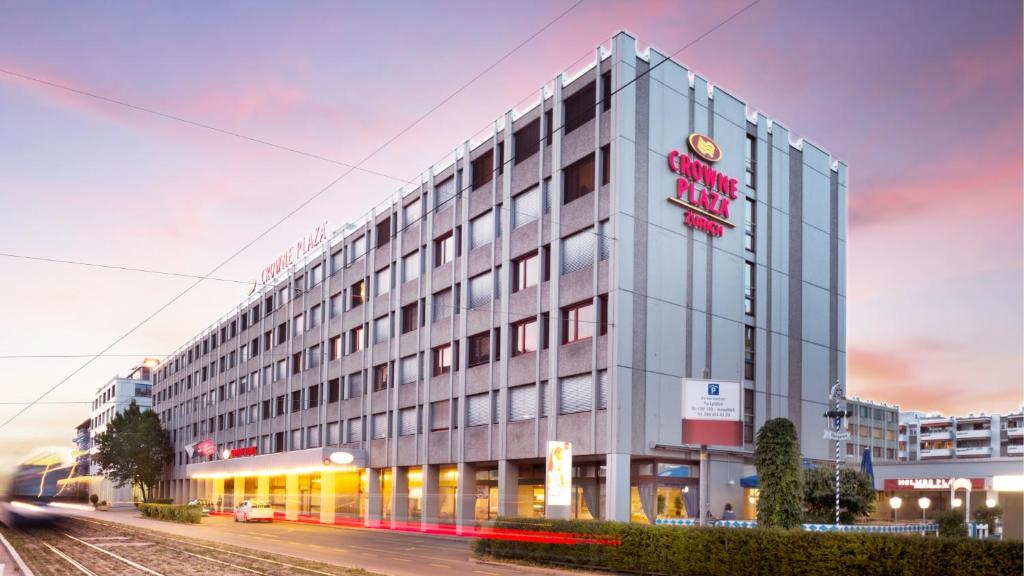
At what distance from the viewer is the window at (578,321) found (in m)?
44.1

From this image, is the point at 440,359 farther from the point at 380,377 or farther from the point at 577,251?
the point at 577,251

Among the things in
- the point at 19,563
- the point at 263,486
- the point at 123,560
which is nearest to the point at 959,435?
the point at 263,486

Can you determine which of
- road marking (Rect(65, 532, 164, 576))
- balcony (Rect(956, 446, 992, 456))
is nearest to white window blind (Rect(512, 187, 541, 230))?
road marking (Rect(65, 532, 164, 576))

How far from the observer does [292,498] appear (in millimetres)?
74188

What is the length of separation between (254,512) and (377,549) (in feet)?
103

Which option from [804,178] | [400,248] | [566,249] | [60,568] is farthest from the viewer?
[400,248]

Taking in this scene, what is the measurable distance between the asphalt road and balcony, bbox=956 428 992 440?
129m

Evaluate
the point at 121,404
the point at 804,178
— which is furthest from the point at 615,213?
the point at 121,404

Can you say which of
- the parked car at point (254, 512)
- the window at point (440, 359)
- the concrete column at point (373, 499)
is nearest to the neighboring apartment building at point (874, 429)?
the concrete column at point (373, 499)

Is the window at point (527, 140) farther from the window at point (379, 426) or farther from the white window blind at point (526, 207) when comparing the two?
the window at point (379, 426)

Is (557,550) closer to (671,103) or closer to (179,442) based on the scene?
(671,103)

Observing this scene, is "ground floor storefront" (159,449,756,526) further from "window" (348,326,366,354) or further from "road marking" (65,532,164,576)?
"road marking" (65,532,164,576)

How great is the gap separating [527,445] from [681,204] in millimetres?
13642

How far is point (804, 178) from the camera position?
53.2m
